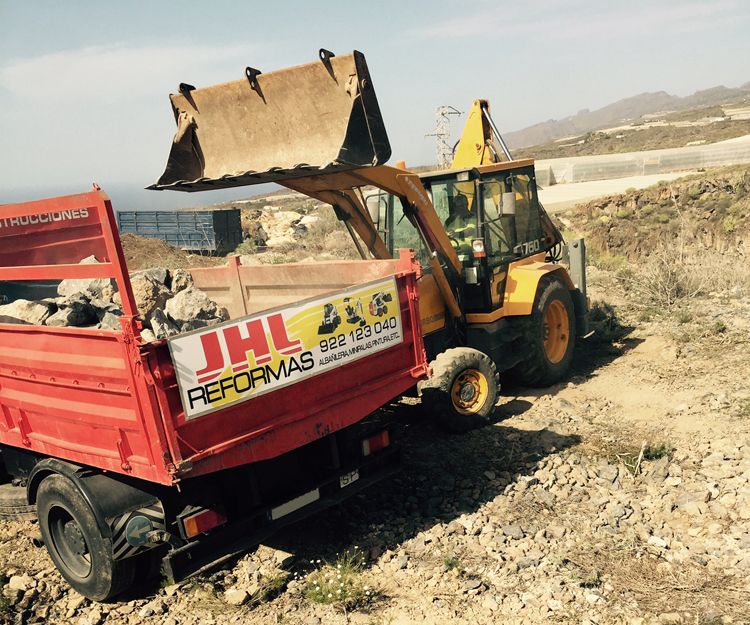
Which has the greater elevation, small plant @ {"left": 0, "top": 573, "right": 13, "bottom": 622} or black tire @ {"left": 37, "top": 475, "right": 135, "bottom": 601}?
black tire @ {"left": 37, "top": 475, "right": 135, "bottom": 601}

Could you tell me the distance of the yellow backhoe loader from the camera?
215 inches

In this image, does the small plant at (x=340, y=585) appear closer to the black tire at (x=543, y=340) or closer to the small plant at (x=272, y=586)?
A: the small plant at (x=272, y=586)

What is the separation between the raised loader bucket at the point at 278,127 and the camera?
5.22 m

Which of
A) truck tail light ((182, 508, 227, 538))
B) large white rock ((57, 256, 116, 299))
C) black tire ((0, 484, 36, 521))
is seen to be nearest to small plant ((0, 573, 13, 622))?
black tire ((0, 484, 36, 521))

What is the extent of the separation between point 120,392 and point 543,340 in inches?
196

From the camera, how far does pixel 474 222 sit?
23.6 feet

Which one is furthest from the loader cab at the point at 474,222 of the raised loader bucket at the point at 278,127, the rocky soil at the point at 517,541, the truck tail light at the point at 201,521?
the truck tail light at the point at 201,521

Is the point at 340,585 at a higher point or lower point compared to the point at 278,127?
lower

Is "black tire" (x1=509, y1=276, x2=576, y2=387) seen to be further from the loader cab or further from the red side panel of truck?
the red side panel of truck

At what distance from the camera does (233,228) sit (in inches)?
874

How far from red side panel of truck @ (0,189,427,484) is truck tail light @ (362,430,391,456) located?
28 centimetres

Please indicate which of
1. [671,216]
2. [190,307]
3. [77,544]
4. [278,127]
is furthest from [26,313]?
[671,216]

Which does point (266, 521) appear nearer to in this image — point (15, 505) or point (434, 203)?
point (15, 505)

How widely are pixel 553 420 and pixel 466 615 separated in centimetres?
306
